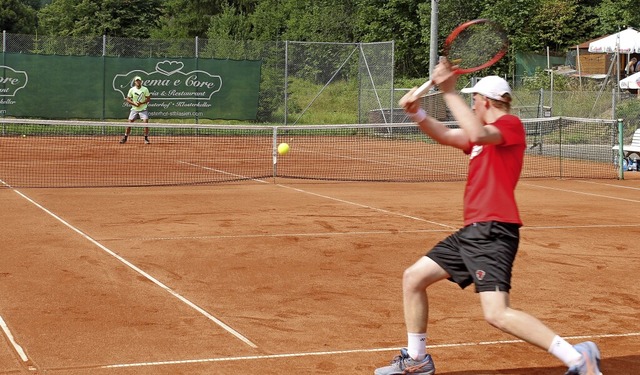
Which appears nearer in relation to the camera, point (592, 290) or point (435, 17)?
point (592, 290)

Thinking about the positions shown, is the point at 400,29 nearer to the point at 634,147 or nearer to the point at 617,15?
the point at 617,15

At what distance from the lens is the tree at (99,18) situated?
49.8 metres

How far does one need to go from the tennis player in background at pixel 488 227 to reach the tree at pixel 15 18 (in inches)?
2307

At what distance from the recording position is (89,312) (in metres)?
6.65

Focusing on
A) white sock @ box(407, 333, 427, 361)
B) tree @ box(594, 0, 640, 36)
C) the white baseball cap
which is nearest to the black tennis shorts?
white sock @ box(407, 333, 427, 361)

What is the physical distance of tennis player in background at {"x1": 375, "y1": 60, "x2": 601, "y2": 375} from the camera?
464 centimetres

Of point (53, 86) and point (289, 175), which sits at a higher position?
point (53, 86)

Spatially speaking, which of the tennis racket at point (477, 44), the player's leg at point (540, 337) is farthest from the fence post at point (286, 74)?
the player's leg at point (540, 337)

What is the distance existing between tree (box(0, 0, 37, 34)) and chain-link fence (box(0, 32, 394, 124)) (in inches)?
1352

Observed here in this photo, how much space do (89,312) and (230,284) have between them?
1.41 m

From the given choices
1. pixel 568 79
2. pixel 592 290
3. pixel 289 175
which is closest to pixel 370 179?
pixel 289 175

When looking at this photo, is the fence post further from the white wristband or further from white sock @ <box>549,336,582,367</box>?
white sock @ <box>549,336,582,367</box>

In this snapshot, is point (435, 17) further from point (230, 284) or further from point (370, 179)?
point (230, 284)

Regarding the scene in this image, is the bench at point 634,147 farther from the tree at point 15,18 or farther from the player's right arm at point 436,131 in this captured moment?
the tree at point 15,18
